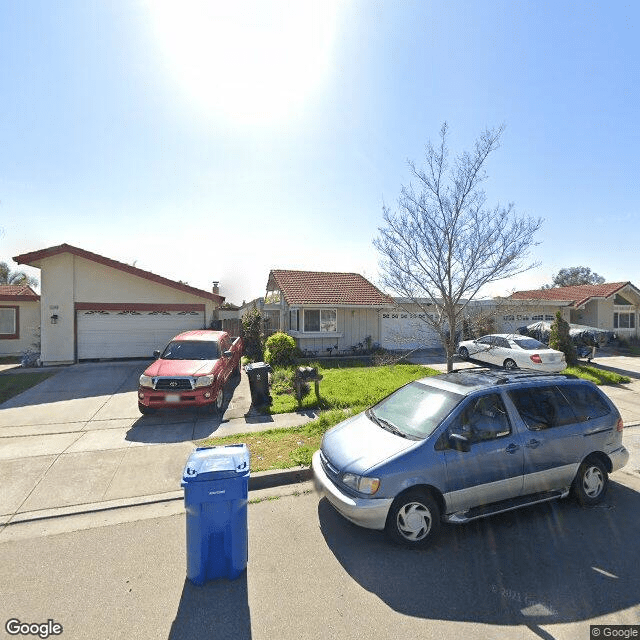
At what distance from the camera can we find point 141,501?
4379mm

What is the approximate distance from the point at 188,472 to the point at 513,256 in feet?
21.2

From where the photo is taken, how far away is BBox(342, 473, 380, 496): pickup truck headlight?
3.39 meters

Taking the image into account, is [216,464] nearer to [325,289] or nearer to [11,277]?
[325,289]

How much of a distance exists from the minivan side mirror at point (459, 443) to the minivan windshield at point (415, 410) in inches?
8.5

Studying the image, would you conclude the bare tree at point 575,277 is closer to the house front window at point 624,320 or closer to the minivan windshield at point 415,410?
the house front window at point 624,320

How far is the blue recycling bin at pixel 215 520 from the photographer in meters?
2.94

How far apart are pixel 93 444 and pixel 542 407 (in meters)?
7.01

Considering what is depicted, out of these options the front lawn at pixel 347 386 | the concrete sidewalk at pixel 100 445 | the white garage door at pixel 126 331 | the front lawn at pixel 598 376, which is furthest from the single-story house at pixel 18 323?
the front lawn at pixel 598 376

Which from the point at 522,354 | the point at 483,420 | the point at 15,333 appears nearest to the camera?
the point at 483,420

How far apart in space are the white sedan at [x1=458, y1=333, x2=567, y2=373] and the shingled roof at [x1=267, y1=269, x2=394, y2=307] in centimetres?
507

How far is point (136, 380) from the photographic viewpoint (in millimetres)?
11297

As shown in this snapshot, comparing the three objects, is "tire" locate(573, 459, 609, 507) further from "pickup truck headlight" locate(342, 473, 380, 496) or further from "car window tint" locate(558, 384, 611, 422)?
"pickup truck headlight" locate(342, 473, 380, 496)

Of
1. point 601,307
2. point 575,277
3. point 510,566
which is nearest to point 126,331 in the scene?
point 510,566

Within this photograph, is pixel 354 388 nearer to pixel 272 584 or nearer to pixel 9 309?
pixel 272 584
